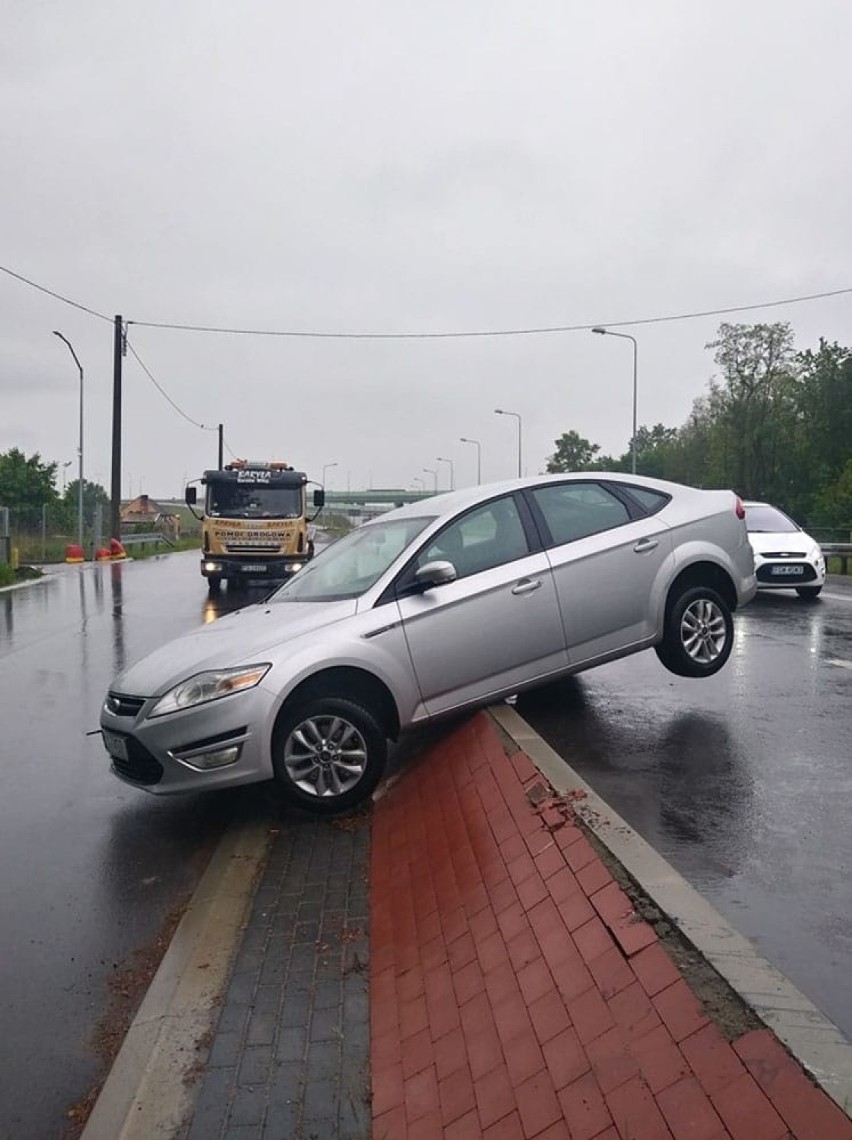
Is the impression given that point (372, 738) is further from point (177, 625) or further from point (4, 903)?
point (177, 625)

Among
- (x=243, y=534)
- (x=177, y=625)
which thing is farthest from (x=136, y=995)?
(x=243, y=534)

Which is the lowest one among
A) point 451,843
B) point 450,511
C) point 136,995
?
point 136,995

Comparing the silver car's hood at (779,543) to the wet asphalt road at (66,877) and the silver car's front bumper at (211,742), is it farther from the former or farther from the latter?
the silver car's front bumper at (211,742)

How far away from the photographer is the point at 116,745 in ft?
18.7

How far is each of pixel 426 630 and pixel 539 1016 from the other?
122 inches

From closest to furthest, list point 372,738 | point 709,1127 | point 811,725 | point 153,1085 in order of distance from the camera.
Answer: point 709,1127 → point 153,1085 → point 372,738 → point 811,725

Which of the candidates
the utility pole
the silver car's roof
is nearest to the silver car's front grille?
the silver car's roof

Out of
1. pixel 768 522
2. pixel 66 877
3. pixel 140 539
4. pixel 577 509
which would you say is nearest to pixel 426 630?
pixel 577 509

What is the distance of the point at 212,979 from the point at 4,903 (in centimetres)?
Answer: 133

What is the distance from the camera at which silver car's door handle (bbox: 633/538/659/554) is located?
6867 millimetres

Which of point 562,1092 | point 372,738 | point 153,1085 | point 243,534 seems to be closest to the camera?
point 562,1092

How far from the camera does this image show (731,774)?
5.73 meters

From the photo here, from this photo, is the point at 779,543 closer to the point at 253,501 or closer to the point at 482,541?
the point at 482,541

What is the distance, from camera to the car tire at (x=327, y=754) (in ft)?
17.8
